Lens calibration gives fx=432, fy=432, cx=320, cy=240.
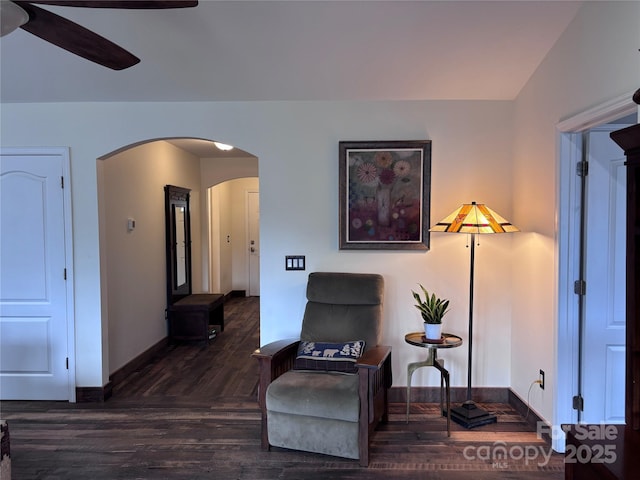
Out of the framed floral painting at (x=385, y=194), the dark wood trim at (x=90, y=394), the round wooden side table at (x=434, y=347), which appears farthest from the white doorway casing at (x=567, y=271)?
the dark wood trim at (x=90, y=394)

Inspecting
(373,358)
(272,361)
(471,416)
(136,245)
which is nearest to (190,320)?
(136,245)

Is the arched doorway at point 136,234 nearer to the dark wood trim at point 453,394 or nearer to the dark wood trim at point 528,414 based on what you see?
the dark wood trim at point 453,394

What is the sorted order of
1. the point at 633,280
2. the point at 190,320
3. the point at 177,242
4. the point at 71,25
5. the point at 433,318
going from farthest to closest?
1. the point at 177,242
2. the point at 190,320
3. the point at 433,318
4. the point at 71,25
5. the point at 633,280

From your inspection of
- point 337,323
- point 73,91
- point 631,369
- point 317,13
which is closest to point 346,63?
point 317,13

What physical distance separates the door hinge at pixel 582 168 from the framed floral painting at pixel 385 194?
1.02 metres

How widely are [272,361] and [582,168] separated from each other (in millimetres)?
2223

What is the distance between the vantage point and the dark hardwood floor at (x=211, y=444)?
2.49 meters

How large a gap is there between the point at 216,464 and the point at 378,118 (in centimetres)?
264

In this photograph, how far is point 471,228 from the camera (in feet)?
9.42

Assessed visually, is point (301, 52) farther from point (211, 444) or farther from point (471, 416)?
point (471, 416)

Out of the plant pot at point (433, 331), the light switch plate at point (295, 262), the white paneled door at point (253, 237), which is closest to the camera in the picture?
the plant pot at point (433, 331)

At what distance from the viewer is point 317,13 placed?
245 centimetres

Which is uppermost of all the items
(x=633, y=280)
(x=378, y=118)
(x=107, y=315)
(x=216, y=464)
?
(x=378, y=118)

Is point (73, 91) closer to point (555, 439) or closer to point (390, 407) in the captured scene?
point (390, 407)
